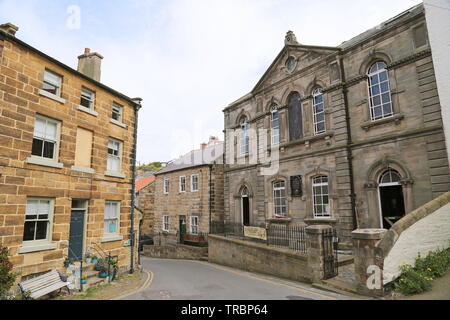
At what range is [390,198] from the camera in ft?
39.3

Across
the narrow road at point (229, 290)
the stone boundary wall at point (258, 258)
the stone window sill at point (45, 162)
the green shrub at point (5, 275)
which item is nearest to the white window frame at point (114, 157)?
the stone window sill at point (45, 162)

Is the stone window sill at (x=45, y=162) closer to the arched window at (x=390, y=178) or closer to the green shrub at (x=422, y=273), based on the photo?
the green shrub at (x=422, y=273)

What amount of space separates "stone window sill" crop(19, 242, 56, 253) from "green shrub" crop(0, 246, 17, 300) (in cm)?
84

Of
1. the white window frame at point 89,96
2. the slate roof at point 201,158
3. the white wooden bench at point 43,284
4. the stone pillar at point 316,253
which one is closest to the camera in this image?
the white wooden bench at point 43,284

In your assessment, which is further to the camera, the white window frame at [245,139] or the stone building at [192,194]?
the stone building at [192,194]

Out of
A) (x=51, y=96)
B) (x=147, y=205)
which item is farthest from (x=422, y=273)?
(x=147, y=205)

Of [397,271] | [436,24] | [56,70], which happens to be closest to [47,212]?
[56,70]

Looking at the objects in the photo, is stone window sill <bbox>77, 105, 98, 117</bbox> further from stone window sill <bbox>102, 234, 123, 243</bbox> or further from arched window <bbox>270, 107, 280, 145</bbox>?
arched window <bbox>270, 107, 280, 145</bbox>

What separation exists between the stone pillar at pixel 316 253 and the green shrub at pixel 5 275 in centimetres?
953

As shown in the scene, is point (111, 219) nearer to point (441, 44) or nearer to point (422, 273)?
point (422, 273)

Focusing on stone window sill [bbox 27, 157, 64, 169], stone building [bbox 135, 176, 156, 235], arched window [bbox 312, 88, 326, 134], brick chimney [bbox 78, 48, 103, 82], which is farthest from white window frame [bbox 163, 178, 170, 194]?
stone window sill [bbox 27, 157, 64, 169]

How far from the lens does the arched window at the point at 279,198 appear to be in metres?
16.5

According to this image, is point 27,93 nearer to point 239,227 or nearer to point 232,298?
point 232,298

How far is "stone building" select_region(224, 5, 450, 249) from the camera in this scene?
11153 mm
